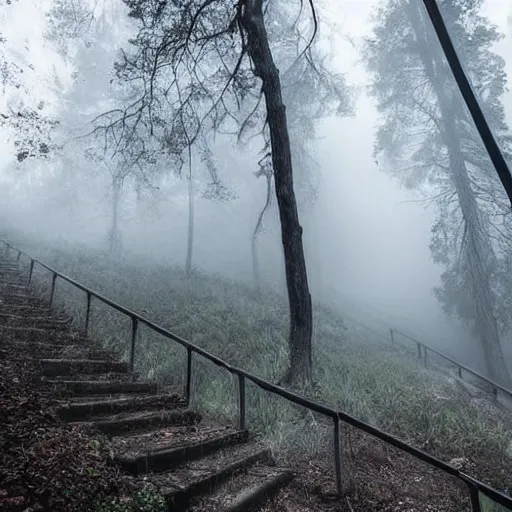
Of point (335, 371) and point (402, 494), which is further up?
point (335, 371)

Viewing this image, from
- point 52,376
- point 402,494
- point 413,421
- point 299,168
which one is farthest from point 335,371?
point 299,168

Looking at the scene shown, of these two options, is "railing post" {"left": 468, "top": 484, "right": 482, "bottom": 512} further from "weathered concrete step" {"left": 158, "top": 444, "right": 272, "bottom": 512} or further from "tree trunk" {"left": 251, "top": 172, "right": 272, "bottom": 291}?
"tree trunk" {"left": 251, "top": 172, "right": 272, "bottom": 291}

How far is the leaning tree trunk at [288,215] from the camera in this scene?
7086 mm

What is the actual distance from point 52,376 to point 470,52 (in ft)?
58.5

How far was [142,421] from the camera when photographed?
4.84 metres

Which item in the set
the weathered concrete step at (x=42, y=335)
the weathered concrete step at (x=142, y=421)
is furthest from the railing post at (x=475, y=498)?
the weathered concrete step at (x=42, y=335)

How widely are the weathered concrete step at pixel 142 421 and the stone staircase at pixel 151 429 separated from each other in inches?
0.4

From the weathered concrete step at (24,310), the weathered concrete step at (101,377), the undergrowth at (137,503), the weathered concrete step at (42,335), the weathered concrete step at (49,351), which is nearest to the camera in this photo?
the undergrowth at (137,503)

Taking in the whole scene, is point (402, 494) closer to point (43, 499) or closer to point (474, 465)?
point (474, 465)

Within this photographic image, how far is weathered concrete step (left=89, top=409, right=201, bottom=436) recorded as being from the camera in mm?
4492

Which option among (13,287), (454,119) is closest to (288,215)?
(13,287)

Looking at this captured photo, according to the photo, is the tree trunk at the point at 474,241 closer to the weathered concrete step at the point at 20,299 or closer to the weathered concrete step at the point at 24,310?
the weathered concrete step at the point at 24,310

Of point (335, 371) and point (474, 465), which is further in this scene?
point (335, 371)

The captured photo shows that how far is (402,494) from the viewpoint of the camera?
14.4 feet
